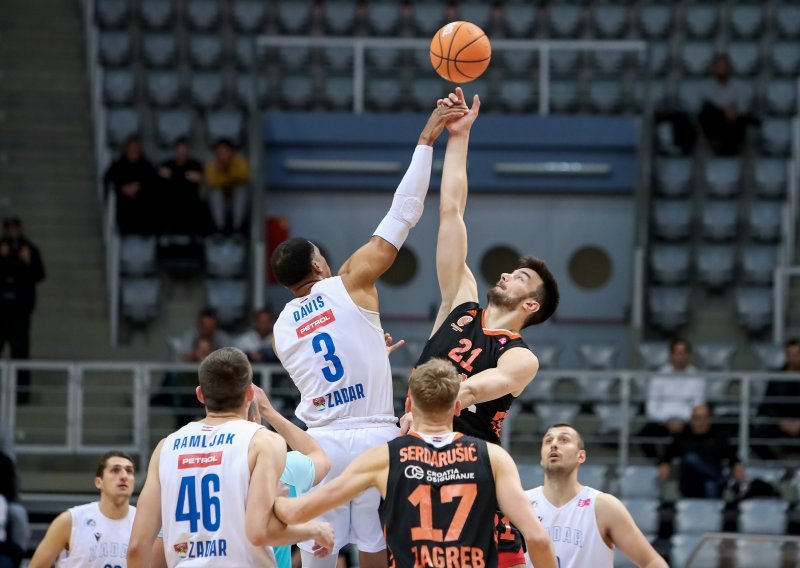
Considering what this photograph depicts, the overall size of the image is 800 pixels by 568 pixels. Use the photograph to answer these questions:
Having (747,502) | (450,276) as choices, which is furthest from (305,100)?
(450,276)

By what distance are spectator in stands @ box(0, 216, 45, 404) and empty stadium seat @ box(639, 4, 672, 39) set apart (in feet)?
27.8

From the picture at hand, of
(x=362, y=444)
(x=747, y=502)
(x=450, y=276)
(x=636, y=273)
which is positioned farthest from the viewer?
(x=636, y=273)

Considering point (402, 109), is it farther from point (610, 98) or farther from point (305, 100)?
point (610, 98)

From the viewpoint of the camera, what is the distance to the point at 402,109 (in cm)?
1748

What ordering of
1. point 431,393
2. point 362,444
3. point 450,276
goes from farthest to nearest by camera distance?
point 450,276, point 362,444, point 431,393

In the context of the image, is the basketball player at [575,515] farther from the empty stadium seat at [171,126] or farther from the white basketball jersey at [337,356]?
the empty stadium seat at [171,126]

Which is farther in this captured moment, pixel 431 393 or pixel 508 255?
pixel 508 255

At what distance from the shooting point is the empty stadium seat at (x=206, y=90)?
17.8 meters

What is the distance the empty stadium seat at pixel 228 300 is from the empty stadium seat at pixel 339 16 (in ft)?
13.8

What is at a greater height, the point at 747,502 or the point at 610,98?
the point at 610,98

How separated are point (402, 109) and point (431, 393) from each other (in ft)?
40.0

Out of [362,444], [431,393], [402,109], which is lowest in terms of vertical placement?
[362,444]

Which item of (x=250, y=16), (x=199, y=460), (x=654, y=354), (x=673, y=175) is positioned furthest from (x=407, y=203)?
(x=250, y=16)

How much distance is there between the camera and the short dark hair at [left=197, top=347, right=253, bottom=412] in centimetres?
572
